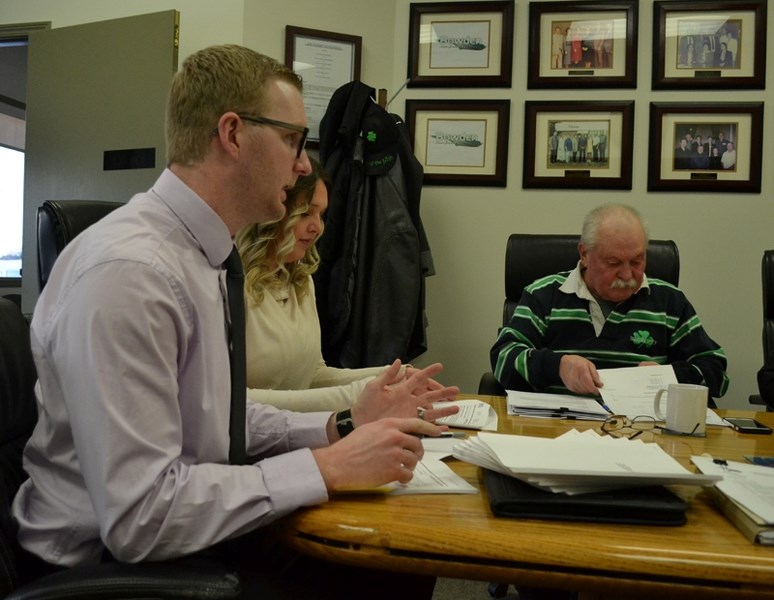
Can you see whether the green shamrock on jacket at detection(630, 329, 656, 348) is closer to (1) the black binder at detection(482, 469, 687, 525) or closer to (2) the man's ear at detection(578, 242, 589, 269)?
(2) the man's ear at detection(578, 242, 589, 269)

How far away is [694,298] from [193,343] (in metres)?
2.62

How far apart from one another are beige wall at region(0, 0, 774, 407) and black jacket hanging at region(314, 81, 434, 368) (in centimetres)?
37

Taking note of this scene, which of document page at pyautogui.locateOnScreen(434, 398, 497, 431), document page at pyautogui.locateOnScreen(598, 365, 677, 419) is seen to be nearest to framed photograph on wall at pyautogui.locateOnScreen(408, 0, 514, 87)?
document page at pyautogui.locateOnScreen(598, 365, 677, 419)

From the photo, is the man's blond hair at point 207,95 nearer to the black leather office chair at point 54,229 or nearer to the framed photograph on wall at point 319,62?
the black leather office chair at point 54,229

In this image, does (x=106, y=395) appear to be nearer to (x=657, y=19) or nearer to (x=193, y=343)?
(x=193, y=343)

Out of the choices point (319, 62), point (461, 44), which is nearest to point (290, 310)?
point (319, 62)

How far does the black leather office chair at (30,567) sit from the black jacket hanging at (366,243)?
1762 millimetres

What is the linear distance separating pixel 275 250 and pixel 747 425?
115 centimetres

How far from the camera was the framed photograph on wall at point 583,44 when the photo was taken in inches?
121

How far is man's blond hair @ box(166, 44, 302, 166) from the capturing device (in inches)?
42.3

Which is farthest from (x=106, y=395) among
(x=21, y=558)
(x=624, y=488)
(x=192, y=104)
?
(x=624, y=488)

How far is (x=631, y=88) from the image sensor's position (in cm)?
307

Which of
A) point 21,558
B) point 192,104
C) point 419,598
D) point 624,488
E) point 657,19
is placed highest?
point 657,19

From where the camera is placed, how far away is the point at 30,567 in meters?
0.95
